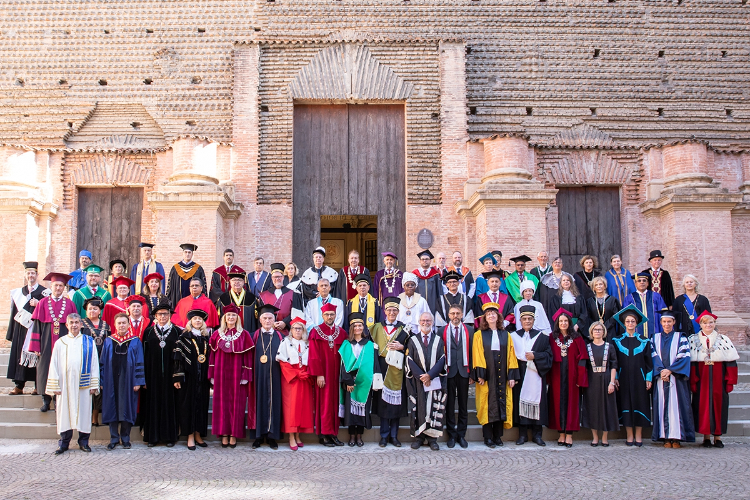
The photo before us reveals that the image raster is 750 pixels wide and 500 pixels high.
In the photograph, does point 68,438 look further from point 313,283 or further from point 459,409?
point 459,409

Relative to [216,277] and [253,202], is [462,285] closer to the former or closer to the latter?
[216,277]

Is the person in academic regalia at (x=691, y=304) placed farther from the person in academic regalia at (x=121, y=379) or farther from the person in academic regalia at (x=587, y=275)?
the person in academic regalia at (x=121, y=379)

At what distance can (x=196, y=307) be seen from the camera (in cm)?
874

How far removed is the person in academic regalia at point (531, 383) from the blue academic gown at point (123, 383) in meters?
4.41

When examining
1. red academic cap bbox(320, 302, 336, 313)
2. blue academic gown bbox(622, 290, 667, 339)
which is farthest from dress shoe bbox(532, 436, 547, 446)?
red academic cap bbox(320, 302, 336, 313)

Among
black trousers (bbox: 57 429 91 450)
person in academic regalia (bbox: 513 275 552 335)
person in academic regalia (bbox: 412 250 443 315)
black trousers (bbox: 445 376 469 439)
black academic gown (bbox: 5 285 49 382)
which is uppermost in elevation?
person in academic regalia (bbox: 412 250 443 315)

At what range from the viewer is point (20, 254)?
12031mm

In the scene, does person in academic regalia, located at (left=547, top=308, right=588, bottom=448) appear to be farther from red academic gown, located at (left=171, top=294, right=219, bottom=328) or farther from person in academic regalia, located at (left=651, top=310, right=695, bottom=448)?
red academic gown, located at (left=171, top=294, right=219, bottom=328)

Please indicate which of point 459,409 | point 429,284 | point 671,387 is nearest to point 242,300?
point 429,284

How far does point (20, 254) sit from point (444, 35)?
914 cm

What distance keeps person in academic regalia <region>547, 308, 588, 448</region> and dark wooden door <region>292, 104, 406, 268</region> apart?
5449 millimetres

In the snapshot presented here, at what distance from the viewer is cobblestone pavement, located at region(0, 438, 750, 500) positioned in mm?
5867

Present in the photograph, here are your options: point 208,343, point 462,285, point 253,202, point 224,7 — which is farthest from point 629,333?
point 224,7

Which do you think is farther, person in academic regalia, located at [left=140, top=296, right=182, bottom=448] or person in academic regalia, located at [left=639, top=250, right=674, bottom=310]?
person in academic regalia, located at [left=639, top=250, right=674, bottom=310]
